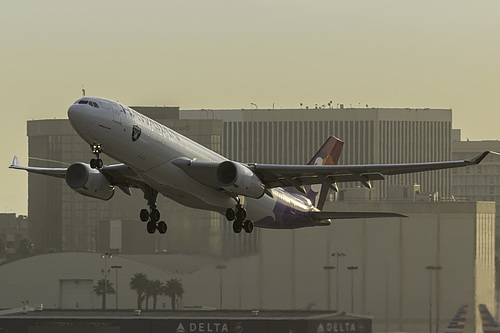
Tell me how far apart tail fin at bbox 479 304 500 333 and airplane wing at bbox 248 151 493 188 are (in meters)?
77.5

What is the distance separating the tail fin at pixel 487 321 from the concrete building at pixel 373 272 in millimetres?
987

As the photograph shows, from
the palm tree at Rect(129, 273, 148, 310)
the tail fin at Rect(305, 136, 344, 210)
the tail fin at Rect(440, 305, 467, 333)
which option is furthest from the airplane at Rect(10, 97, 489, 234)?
the palm tree at Rect(129, 273, 148, 310)

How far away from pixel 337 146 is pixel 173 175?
28.3 meters

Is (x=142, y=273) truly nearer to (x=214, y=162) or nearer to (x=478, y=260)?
(x=478, y=260)

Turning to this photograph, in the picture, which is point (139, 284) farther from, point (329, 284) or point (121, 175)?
point (121, 175)

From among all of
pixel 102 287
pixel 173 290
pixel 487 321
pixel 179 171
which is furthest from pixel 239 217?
pixel 102 287

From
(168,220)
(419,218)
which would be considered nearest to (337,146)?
(419,218)

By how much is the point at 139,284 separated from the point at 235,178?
398 ft

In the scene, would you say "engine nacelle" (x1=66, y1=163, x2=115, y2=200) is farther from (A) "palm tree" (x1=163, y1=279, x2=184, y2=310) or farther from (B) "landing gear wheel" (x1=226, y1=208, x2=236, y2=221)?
(A) "palm tree" (x1=163, y1=279, x2=184, y2=310)

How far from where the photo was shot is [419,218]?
591 ft

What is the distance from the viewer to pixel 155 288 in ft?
643

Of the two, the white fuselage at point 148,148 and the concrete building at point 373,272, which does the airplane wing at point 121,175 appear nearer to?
the white fuselage at point 148,148

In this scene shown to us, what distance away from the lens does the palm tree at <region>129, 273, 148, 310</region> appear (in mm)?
197350

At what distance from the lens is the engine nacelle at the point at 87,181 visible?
3268 inches
